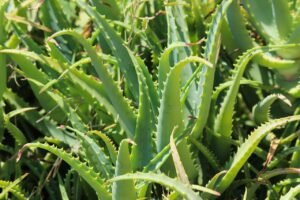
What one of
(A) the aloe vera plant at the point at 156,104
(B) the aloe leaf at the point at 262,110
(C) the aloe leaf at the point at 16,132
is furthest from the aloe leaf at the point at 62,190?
(B) the aloe leaf at the point at 262,110

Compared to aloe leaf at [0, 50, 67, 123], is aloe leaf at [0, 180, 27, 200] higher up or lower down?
lower down

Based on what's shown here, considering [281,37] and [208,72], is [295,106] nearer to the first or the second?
[281,37]

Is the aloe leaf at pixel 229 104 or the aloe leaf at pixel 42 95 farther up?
the aloe leaf at pixel 42 95

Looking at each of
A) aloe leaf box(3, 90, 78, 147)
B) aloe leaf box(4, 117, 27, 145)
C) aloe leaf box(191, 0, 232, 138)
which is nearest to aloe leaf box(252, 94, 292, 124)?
aloe leaf box(191, 0, 232, 138)

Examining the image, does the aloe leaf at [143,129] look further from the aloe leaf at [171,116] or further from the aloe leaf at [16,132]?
the aloe leaf at [16,132]

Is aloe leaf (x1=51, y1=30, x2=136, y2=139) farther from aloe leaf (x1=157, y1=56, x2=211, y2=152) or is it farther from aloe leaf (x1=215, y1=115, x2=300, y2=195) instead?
aloe leaf (x1=215, y1=115, x2=300, y2=195)

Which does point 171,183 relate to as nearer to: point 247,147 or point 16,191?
point 247,147

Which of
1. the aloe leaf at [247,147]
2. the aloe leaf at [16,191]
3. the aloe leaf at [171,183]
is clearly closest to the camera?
the aloe leaf at [171,183]

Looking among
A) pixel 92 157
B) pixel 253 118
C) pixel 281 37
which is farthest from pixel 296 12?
pixel 92 157

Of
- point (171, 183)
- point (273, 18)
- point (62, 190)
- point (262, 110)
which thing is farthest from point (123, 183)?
point (273, 18)
